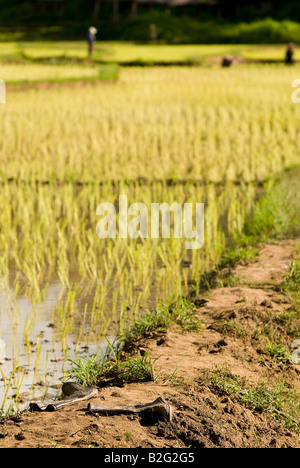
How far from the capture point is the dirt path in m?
2.51

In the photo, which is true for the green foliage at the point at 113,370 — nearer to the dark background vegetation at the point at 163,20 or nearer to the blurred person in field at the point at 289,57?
the blurred person in field at the point at 289,57

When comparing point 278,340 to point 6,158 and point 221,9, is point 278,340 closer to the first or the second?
point 6,158

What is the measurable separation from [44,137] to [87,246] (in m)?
4.22

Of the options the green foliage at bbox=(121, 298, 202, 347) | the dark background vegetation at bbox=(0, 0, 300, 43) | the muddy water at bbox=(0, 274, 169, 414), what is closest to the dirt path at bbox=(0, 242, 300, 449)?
the green foliage at bbox=(121, 298, 202, 347)

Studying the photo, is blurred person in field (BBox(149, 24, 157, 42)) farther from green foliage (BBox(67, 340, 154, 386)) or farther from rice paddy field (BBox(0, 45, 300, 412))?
green foliage (BBox(67, 340, 154, 386))

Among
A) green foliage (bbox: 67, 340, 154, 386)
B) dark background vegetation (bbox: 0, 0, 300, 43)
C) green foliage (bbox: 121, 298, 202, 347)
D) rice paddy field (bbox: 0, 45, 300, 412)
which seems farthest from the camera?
dark background vegetation (bbox: 0, 0, 300, 43)

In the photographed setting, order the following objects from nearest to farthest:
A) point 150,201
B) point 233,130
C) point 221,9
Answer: point 150,201 → point 233,130 → point 221,9

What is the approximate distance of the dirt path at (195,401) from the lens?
2506 mm

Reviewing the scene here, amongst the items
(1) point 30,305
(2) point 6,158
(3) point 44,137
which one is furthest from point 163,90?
(1) point 30,305

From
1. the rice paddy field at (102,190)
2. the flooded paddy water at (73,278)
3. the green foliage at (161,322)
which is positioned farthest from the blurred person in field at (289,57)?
the green foliage at (161,322)

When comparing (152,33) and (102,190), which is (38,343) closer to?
(102,190)

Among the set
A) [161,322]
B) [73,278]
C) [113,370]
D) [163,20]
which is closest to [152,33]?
[163,20]

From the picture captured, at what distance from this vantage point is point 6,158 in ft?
26.8

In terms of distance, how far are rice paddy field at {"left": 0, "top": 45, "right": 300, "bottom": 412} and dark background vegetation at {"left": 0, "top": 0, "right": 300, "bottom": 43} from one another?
618 inches
